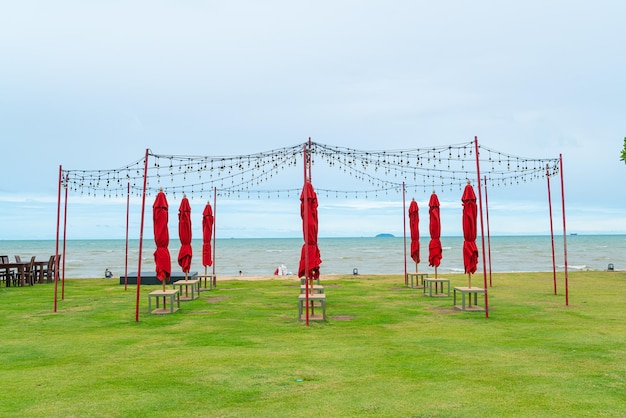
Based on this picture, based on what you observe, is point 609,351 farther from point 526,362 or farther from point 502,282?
point 502,282

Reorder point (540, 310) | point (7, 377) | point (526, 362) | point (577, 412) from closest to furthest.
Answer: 1. point (577, 412)
2. point (7, 377)
3. point (526, 362)
4. point (540, 310)

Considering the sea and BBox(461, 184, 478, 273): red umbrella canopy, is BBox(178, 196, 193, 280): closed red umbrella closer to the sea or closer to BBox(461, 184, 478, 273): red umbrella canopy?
the sea

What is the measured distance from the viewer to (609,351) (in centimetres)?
884

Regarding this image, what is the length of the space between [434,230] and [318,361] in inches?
439

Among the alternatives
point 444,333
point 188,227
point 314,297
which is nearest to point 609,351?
point 444,333

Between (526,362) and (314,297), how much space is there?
18.0 feet

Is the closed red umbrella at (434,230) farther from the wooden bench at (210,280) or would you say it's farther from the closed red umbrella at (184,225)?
the wooden bench at (210,280)

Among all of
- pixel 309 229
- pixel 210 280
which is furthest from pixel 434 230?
pixel 210 280

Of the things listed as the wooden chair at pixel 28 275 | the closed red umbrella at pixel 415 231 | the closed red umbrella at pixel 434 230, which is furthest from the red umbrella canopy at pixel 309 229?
the wooden chair at pixel 28 275

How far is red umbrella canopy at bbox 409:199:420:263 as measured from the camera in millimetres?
20938

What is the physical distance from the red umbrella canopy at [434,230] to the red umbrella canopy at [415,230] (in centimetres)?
203

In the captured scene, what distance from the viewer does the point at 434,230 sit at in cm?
1859

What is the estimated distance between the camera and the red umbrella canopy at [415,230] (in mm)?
20938

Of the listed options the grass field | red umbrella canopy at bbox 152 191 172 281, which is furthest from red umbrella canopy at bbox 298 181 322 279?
red umbrella canopy at bbox 152 191 172 281
